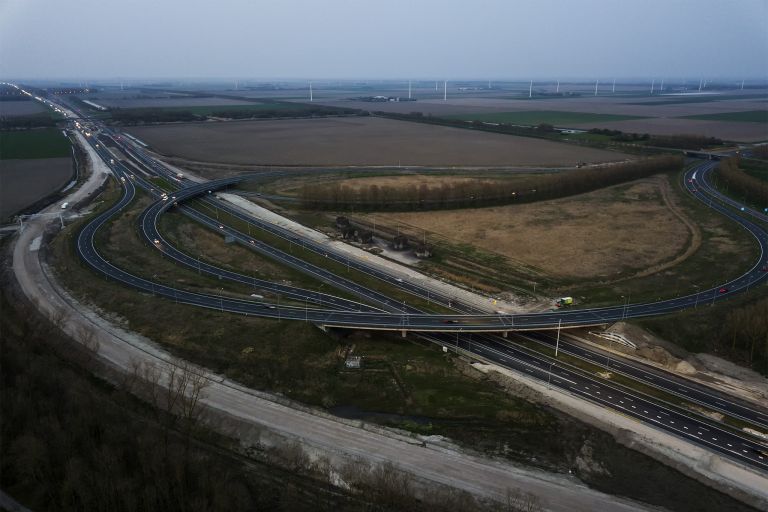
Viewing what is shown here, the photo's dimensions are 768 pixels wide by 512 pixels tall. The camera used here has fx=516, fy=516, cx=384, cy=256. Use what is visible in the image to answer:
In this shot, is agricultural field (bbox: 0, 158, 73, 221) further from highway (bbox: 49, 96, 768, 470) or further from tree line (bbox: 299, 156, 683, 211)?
tree line (bbox: 299, 156, 683, 211)

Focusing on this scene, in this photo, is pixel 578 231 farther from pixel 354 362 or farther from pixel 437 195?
pixel 354 362

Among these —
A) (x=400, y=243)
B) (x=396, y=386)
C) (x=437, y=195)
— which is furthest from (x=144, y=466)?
(x=437, y=195)

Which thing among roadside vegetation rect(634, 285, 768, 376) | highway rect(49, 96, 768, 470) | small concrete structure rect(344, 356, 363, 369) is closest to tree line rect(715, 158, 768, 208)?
highway rect(49, 96, 768, 470)

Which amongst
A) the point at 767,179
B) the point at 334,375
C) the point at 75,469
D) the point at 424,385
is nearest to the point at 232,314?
the point at 334,375

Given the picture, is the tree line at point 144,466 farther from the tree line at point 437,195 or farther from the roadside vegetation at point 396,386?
the tree line at point 437,195

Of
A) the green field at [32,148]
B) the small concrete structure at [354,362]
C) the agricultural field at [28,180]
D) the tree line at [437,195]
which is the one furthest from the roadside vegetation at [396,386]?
the green field at [32,148]

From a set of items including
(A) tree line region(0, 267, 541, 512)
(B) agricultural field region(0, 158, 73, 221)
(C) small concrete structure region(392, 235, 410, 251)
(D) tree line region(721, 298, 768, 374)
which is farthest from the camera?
(B) agricultural field region(0, 158, 73, 221)

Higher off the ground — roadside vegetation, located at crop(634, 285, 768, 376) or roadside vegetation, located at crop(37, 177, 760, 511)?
roadside vegetation, located at crop(634, 285, 768, 376)

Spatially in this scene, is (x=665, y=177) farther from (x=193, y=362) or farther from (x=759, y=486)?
(x=193, y=362)
